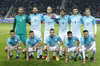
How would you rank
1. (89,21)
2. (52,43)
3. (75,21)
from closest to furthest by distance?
1. (52,43)
2. (89,21)
3. (75,21)

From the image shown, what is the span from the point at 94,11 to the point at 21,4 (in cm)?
1765

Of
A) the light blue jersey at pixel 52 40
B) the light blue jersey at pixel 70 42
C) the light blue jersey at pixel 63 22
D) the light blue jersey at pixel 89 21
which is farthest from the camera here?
the light blue jersey at pixel 63 22

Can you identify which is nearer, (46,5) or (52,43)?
(52,43)

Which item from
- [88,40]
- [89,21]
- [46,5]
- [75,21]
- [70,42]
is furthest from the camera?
[46,5]

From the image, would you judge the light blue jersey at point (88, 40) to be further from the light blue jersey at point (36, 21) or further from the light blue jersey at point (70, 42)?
the light blue jersey at point (36, 21)

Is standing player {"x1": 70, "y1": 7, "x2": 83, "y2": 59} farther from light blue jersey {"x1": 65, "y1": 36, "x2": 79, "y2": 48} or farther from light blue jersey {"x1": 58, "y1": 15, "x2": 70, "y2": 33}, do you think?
light blue jersey {"x1": 65, "y1": 36, "x2": 79, "y2": 48}

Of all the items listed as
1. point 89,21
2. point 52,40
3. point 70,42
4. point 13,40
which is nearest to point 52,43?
point 52,40

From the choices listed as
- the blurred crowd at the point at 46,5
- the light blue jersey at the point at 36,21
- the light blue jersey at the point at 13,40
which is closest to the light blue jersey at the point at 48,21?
the light blue jersey at the point at 36,21

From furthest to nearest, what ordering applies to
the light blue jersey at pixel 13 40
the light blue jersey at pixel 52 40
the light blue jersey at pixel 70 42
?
the light blue jersey at pixel 13 40 < the light blue jersey at pixel 52 40 < the light blue jersey at pixel 70 42

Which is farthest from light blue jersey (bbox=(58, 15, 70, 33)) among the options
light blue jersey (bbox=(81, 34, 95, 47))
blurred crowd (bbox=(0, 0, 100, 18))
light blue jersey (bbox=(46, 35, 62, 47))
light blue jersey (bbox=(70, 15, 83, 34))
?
blurred crowd (bbox=(0, 0, 100, 18))

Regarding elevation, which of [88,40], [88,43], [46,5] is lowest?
[88,43]

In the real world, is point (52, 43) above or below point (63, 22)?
below

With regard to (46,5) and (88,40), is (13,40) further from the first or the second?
(46,5)

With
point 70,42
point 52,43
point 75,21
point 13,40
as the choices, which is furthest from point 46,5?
point 70,42
